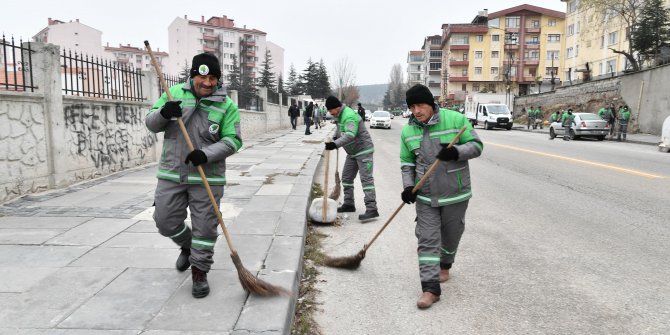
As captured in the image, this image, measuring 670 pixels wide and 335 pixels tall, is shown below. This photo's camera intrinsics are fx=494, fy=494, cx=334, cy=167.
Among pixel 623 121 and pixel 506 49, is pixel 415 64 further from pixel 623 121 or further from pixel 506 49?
pixel 623 121

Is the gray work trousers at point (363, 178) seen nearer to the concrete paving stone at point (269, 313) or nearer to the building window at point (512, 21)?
the concrete paving stone at point (269, 313)

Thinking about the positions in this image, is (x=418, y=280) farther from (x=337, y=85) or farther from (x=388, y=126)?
(x=337, y=85)

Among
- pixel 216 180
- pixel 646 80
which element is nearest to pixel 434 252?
pixel 216 180

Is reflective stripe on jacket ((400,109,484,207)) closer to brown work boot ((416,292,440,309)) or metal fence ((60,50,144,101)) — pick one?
brown work boot ((416,292,440,309))

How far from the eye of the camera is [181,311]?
10.2ft

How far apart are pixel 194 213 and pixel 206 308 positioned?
68cm

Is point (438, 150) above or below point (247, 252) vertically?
above

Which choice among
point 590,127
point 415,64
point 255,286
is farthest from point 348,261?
point 415,64

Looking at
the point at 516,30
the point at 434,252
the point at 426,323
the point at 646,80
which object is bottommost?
the point at 426,323

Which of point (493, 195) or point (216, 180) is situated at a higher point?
point (216, 180)

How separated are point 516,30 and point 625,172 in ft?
231

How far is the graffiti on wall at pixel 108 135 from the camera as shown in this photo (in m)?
8.32

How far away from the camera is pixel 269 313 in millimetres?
3076

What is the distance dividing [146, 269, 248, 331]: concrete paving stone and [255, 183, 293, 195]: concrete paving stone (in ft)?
12.8
